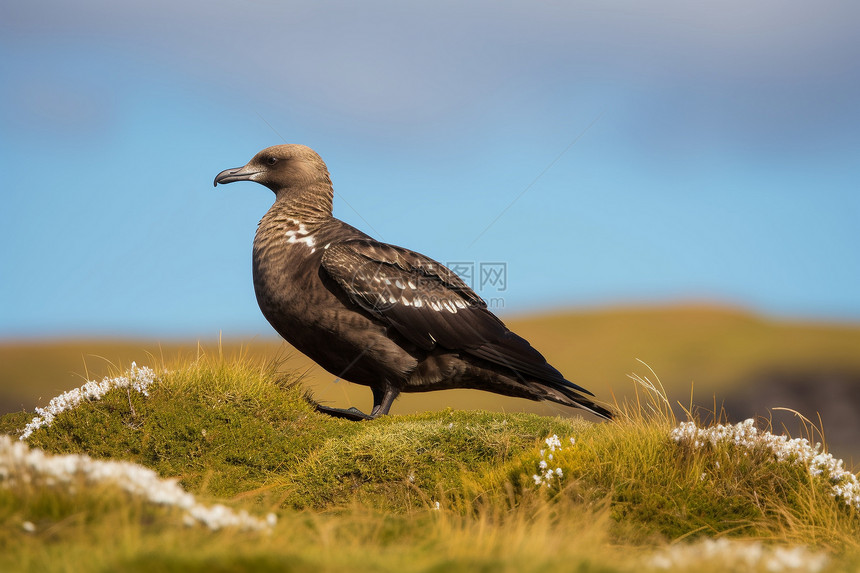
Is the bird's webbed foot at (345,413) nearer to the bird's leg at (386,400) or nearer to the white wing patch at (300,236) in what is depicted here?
the bird's leg at (386,400)

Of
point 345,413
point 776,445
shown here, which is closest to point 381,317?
point 345,413

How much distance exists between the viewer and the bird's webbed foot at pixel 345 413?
916 centimetres

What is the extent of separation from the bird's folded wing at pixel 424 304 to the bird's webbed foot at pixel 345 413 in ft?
3.87

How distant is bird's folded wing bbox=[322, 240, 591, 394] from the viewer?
8.65 meters

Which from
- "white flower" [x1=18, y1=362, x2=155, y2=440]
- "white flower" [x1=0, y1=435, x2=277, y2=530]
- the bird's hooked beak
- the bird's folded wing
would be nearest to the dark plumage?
the bird's folded wing

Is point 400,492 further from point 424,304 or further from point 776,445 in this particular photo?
point 776,445

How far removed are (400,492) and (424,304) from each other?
8.38 ft

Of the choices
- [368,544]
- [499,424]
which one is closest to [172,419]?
[499,424]

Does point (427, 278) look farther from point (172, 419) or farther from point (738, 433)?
point (738, 433)

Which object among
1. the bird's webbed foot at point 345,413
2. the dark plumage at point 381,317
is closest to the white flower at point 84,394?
Answer: the dark plumage at point 381,317

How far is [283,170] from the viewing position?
996 cm

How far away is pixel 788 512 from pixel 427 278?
15.6 feet

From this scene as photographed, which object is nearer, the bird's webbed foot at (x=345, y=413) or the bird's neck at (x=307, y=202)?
the bird's webbed foot at (x=345, y=413)

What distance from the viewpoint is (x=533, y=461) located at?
6.88 m
